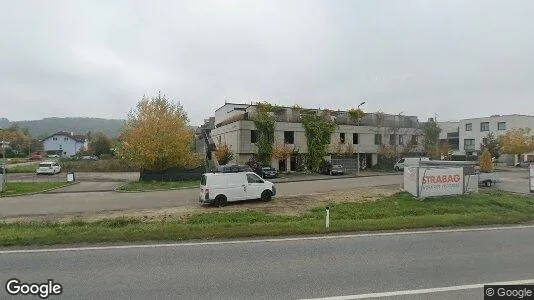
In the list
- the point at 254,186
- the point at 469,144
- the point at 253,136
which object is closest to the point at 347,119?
the point at 253,136

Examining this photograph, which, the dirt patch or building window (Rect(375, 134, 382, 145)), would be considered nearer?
the dirt patch

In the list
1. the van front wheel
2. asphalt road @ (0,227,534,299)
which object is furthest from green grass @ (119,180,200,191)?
asphalt road @ (0,227,534,299)

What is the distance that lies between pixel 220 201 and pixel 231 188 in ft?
3.08

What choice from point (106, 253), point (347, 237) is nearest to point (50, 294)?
point (106, 253)

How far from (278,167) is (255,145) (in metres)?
3.83

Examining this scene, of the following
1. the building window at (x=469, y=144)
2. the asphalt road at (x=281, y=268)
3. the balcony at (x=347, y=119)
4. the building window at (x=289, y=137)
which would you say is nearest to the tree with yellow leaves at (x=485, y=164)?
the balcony at (x=347, y=119)

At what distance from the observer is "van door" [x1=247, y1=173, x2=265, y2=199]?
17797 mm

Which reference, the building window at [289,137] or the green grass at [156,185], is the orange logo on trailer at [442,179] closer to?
the green grass at [156,185]

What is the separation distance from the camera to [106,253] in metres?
7.23

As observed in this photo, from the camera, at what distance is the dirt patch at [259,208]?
43.7 ft

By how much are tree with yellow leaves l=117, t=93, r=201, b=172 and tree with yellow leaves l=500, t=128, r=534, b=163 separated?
5083cm

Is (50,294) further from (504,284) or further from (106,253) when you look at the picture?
(504,284)

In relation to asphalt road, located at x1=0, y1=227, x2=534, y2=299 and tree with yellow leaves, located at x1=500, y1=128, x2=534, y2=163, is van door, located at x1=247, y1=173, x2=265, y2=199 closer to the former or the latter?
asphalt road, located at x1=0, y1=227, x2=534, y2=299

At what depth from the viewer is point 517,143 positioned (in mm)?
50000
